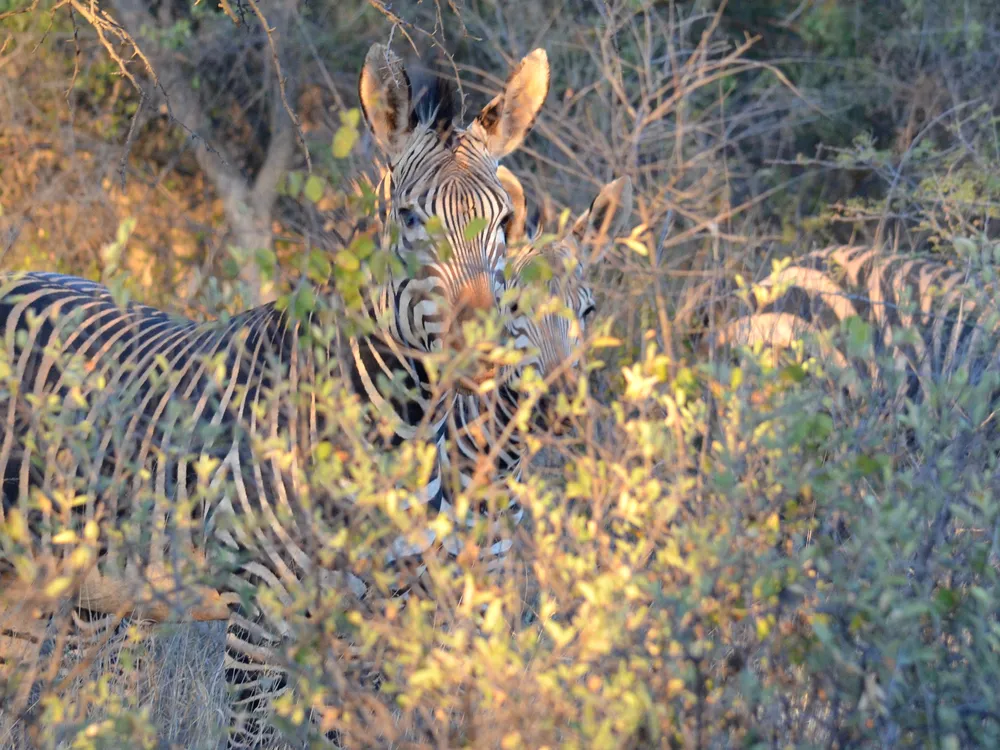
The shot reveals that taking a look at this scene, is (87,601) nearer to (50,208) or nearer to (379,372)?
(379,372)

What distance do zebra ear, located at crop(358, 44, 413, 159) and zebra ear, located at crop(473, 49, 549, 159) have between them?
0.25 meters

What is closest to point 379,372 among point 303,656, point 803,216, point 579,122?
point 303,656

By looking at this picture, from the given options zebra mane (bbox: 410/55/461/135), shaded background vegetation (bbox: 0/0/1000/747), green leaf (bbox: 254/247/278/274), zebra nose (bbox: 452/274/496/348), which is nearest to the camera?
shaded background vegetation (bbox: 0/0/1000/747)

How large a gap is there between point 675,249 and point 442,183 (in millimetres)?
4729

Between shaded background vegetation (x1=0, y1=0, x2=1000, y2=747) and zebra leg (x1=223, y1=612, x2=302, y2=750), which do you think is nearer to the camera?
shaded background vegetation (x1=0, y1=0, x2=1000, y2=747)

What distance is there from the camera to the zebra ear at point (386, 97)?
367cm

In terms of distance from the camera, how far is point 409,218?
3639 mm

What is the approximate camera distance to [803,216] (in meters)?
9.43

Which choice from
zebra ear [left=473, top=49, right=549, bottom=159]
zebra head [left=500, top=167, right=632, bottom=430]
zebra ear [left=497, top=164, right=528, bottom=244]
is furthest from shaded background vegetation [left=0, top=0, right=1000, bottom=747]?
zebra ear [left=497, top=164, right=528, bottom=244]

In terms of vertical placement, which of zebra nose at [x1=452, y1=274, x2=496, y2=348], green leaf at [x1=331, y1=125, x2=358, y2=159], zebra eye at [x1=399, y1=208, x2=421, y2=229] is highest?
green leaf at [x1=331, y1=125, x2=358, y2=159]

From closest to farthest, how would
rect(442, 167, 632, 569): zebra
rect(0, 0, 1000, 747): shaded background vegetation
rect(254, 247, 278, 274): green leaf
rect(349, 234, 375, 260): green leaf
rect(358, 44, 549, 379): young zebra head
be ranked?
rect(0, 0, 1000, 747): shaded background vegetation < rect(254, 247, 278, 274): green leaf < rect(349, 234, 375, 260): green leaf < rect(358, 44, 549, 379): young zebra head < rect(442, 167, 632, 569): zebra

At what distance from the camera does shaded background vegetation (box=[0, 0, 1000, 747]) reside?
2.53 meters

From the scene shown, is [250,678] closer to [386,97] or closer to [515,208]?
[386,97]

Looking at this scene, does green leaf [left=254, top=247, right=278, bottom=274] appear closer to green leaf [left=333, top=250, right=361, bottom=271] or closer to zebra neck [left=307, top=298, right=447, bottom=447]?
green leaf [left=333, top=250, right=361, bottom=271]
